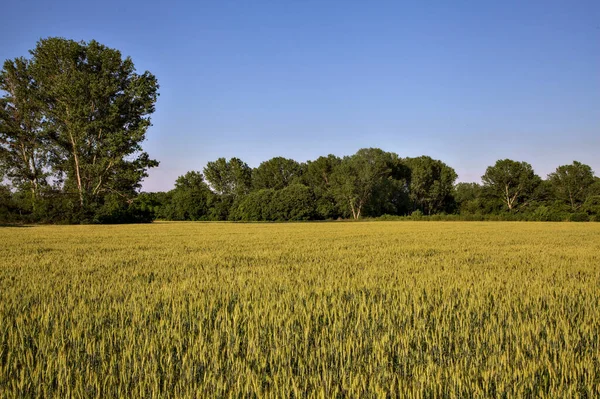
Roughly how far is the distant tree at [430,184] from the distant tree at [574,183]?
22.1m

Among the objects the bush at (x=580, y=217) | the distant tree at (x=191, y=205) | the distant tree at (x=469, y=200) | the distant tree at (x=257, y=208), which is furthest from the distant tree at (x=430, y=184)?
the distant tree at (x=191, y=205)

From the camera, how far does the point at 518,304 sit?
14.6ft

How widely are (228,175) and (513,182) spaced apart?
67.3m

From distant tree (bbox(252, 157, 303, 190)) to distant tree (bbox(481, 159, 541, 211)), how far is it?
46.6 meters

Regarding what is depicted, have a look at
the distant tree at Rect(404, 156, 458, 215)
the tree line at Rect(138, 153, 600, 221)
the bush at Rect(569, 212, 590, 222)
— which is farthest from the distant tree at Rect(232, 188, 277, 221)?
the bush at Rect(569, 212, 590, 222)

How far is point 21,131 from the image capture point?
37.5 metres

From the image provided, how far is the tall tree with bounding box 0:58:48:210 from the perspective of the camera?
3772 cm

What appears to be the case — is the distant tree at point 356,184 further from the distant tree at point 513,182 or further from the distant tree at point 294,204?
the distant tree at point 513,182

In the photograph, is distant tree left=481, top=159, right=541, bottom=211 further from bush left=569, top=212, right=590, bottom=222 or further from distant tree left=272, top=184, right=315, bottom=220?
distant tree left=272, top=184, right=315, bottom=220

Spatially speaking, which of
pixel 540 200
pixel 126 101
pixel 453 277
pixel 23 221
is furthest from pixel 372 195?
pixel 453 277

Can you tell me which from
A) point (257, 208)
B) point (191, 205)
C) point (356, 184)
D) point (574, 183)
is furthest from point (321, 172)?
point (574, 183)

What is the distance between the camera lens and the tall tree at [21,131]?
37719 mm

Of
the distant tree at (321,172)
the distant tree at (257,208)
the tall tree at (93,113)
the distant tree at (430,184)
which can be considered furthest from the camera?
the distant tree at (321,172)

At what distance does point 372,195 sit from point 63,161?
55865 mm
